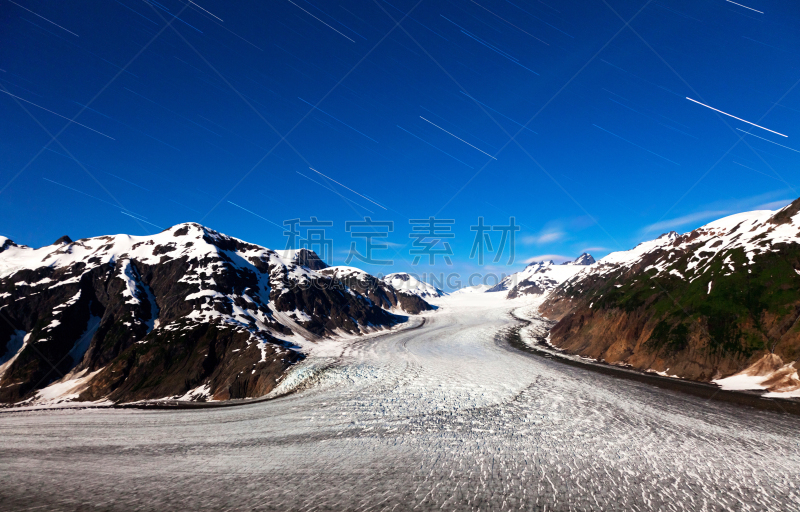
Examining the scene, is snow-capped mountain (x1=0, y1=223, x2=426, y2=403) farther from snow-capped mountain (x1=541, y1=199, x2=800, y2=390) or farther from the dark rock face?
snow-capped mountain (x1=541, y1=199, x2=800, y2=390)

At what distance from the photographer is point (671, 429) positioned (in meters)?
24.1

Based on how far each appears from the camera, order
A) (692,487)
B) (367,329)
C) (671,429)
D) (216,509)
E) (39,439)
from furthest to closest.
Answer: (367,329), (39,439), (671,429), (692,487), (216,509)

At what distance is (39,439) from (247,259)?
287 feet

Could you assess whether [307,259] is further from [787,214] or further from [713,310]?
[787,214]

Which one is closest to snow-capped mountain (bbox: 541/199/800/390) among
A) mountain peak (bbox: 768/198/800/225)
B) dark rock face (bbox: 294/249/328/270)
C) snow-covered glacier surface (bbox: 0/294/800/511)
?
mountain peak (bbox: 768/198/800/225)

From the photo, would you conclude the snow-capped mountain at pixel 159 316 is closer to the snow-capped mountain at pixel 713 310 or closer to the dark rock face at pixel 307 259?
the dark rock face at pixel 307 259

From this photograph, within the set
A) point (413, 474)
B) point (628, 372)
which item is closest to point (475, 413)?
point (413, 474)

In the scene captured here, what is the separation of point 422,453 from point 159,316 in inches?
3384

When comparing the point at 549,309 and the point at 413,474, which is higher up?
the point at 549,309

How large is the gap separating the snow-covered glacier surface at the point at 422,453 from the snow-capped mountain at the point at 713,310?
11262 mm

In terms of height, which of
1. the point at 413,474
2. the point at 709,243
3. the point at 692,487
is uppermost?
the point at 709,243

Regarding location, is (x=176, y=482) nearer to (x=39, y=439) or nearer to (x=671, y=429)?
(x=39, y=439)

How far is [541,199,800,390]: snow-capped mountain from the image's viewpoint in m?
36.7

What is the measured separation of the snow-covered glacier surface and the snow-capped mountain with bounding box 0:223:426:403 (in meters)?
19.8
